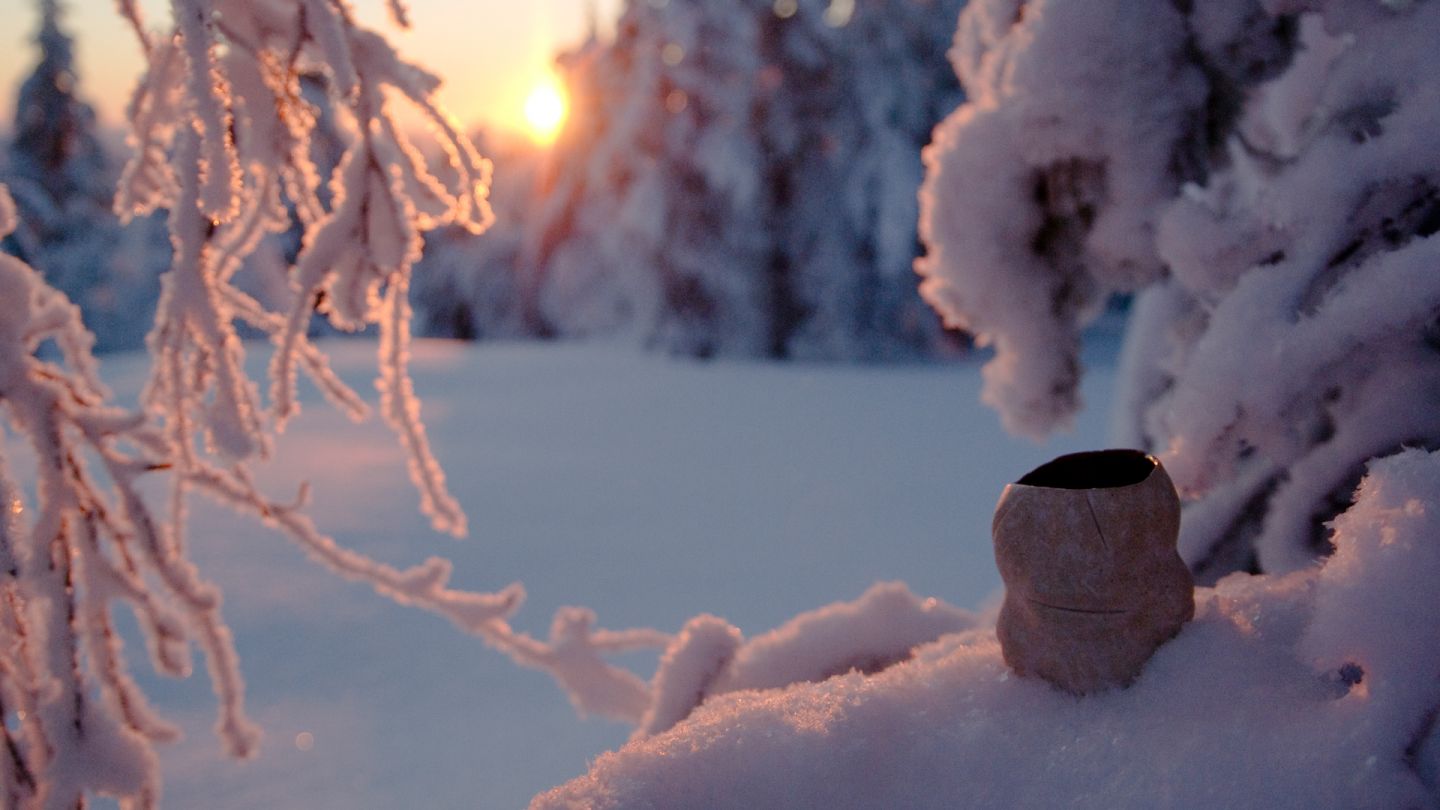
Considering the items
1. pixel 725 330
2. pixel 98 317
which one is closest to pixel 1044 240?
pixel 725 330

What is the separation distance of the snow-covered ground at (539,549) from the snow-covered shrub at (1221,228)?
5.05ft

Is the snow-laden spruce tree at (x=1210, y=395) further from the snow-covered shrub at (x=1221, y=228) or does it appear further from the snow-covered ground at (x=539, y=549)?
the snow-covered ground at (x=539, y=549)

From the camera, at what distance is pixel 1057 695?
3.89 feet

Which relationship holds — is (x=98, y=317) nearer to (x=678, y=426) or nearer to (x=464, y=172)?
(x=678, y=426)

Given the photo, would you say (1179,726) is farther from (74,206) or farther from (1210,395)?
(74,206)

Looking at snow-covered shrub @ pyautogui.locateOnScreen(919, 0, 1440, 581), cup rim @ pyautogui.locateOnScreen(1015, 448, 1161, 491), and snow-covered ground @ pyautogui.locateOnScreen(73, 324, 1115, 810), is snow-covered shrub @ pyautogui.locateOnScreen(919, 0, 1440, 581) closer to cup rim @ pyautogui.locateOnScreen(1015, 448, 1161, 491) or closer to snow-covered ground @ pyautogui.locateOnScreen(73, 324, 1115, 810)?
cup rim @ pyautogui.locateOnScreen(1015, 448, 1161, 491)

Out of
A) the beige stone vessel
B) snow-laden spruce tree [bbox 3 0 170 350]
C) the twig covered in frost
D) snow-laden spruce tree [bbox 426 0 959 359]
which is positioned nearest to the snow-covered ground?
the twig covered in frost

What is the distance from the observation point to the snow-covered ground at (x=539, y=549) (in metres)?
A: 2.32

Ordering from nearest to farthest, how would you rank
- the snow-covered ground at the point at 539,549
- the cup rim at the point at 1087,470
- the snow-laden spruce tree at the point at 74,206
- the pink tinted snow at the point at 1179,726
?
the pink tinted snow at the point at 1179,726 < the cup rim at the point at 1087,470 < the snow-covered ground at the point at 539,549 < the snow-laden spruce tree at the point at 74,206

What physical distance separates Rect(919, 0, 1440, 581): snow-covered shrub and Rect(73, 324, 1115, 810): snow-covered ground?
5.05ft

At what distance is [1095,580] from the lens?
1.16 metres

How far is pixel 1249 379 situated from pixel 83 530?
1880 millimetres

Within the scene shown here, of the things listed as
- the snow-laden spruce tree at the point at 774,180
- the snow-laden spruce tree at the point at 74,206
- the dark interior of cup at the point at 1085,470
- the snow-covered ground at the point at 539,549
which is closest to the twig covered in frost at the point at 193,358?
the snow-covered ground at the point at 539,549

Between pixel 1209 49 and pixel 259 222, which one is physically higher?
pixel 1209 49
